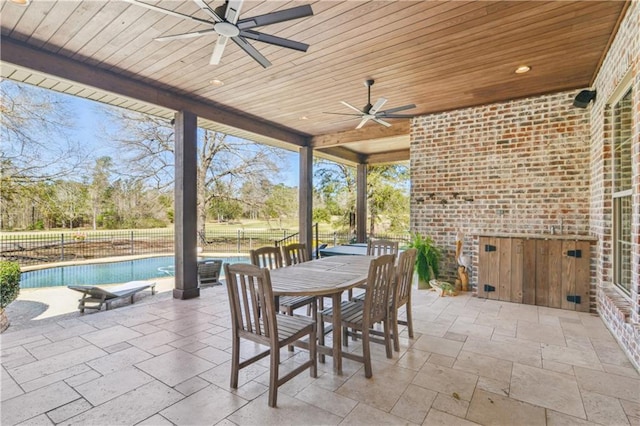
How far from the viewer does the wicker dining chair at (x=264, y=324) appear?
2.01m

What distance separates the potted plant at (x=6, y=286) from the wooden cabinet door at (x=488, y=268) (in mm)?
6151

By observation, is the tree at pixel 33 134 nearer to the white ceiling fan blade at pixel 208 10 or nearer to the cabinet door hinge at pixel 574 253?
the white ceiling fan blade at pixel 208 10

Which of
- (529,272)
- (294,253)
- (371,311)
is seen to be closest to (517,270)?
(529,272)

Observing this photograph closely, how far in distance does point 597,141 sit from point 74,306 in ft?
→ 25.7

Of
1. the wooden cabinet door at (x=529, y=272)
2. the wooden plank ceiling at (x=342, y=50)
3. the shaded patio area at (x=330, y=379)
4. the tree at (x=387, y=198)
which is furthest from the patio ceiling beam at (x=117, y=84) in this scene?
the tree at (x=387, y=198)

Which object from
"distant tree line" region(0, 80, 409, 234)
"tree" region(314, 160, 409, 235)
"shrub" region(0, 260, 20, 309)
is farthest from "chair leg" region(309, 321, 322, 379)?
"tree" region(314, 160, 409, 235)

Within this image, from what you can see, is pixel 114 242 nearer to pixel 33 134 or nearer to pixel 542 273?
pixel 33 134

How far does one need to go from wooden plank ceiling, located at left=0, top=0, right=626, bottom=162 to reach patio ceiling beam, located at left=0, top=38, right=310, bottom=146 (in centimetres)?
2

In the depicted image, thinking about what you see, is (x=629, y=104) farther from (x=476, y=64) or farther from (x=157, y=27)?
(x=157, y=27)

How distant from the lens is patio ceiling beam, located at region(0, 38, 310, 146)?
3.05 metres

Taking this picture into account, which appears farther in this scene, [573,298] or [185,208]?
[185,208]

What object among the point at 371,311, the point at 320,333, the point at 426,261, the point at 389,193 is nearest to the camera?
the point at 371,311

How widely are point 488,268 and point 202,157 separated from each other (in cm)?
1052

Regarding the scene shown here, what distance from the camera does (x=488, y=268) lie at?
441cm
